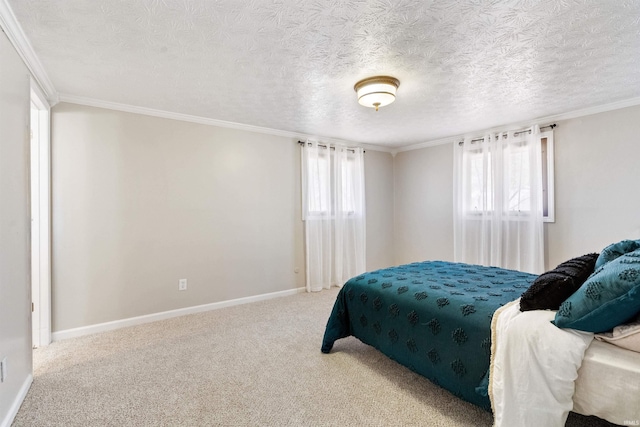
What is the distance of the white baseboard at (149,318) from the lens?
2979mm

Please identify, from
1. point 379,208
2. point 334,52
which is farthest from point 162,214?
point 379,208

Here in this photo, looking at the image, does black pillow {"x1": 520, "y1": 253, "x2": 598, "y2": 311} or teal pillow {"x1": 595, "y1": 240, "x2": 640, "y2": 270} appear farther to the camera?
teal pillow {"x1": 595, "y1": 240, "x2": 640, "y2": 270}

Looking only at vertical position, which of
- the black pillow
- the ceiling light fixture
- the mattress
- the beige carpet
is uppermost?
the ceiling light fixture

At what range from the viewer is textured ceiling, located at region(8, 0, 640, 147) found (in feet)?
5.61

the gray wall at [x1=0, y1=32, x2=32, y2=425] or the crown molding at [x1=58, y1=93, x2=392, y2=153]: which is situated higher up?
the crown molding at [x1=58, y1=93, x2=392, y2=153]

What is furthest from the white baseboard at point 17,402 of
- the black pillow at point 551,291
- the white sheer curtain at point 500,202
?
the white sheer curtain at point 500,202

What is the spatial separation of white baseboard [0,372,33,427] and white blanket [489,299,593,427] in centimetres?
260

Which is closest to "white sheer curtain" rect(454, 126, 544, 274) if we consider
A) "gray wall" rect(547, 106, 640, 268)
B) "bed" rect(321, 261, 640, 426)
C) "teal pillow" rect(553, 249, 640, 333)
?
"gray wall" rect(547, 106, 640, 268)

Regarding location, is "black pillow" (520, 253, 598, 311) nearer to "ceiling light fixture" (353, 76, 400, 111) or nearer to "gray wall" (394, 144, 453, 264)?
"ceiling light fixture" (353, 76, 400, 111)

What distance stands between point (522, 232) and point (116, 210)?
4.80m

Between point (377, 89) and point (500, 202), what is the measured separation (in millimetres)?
2608

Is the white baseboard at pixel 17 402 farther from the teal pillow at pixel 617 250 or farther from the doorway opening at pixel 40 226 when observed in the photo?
the teal pillow at pixel 617 250

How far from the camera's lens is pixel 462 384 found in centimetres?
169

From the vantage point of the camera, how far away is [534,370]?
4.37 ft
